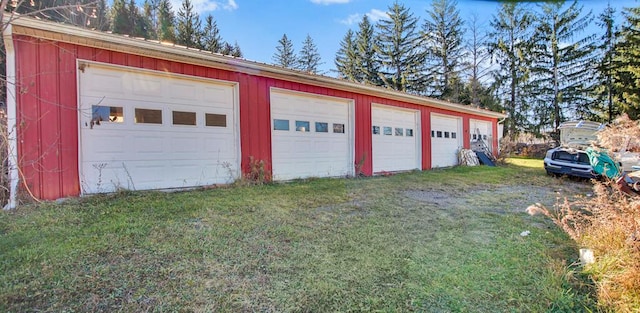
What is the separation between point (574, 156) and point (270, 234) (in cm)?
918

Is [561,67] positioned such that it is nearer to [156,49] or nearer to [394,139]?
[394,139]

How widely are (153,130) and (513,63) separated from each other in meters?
23.9

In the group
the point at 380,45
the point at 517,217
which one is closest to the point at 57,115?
the point at 517,217

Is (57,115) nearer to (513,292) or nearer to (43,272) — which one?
(43,272)

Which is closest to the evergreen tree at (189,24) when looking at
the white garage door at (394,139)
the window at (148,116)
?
the white garage door at (394,139)

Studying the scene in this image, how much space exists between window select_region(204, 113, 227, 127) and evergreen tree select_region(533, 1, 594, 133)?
22684 millimetres

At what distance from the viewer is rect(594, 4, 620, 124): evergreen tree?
62.4 feet

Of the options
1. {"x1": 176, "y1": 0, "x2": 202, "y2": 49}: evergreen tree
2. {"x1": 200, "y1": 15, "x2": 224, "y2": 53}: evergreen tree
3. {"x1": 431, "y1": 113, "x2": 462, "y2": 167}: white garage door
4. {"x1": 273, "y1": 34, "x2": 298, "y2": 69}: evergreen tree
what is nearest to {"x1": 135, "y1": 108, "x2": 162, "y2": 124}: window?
{"x1": 431, "y1": 113, "x2": 462, "y2": 167}: white garage door

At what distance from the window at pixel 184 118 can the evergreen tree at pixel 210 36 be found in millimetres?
16663

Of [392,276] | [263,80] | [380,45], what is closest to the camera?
[392,276]

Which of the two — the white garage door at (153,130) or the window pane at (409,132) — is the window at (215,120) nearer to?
the white garage door at (153,130)

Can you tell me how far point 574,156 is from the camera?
27.1 feet

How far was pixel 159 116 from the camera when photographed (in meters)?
5.40

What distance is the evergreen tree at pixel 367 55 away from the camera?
24.5m
